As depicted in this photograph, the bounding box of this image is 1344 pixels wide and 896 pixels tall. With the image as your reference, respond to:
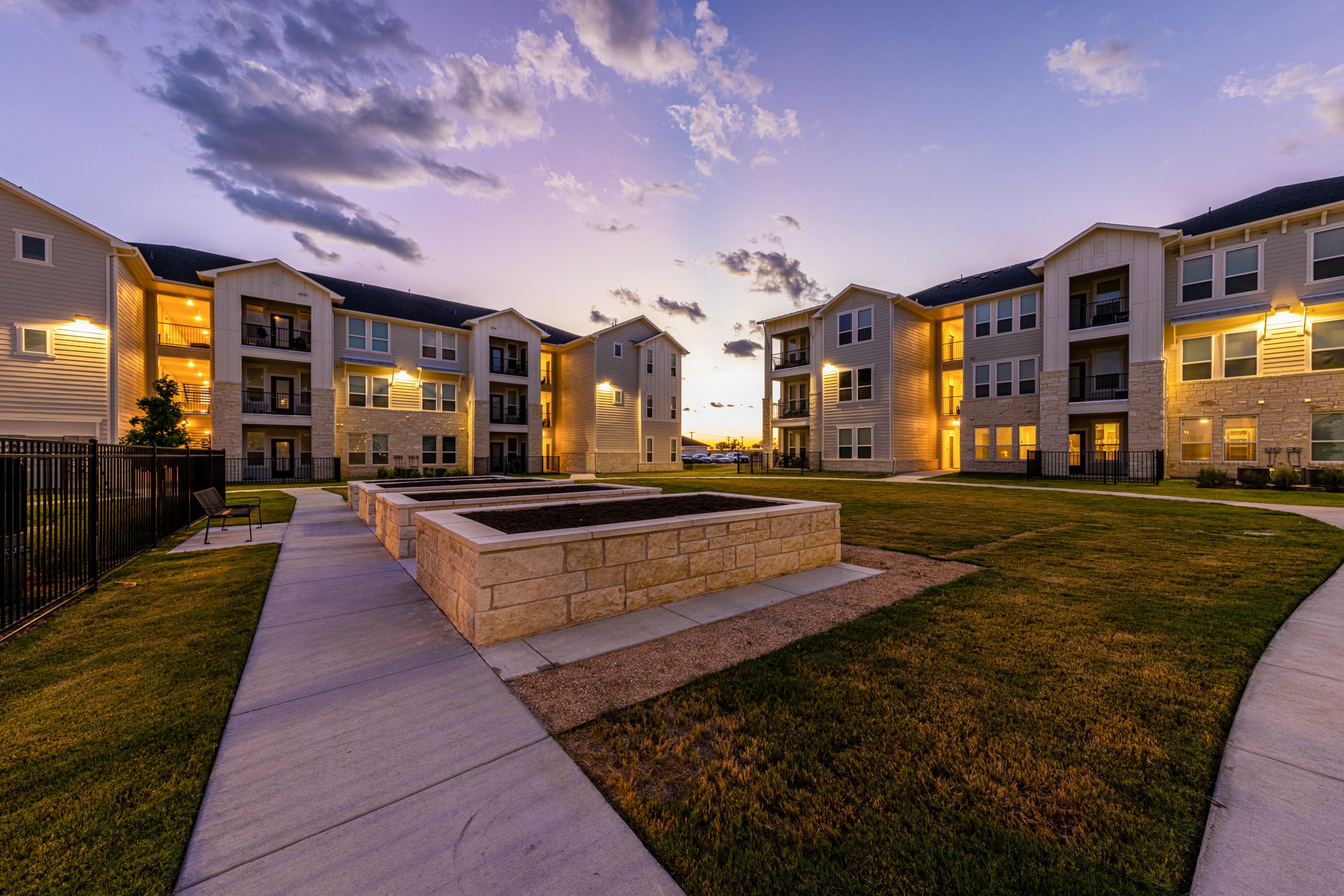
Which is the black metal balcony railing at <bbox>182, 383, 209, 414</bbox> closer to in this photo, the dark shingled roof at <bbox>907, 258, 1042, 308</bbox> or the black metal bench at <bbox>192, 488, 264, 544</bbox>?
the black metal bench at <bbox>192, 488, 264, 544</bbox>

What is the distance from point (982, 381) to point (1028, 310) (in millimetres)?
3718

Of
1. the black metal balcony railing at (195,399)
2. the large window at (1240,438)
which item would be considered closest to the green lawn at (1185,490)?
the large window at (1240,438)

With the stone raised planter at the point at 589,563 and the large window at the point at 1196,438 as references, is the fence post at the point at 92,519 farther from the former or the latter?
the large window at the point at 1196,438

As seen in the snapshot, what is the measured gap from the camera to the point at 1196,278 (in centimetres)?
1962

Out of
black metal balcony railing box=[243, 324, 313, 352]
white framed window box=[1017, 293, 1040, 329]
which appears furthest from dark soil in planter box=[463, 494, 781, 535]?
black metal balcony railing box=[243, 324, 313, 352]

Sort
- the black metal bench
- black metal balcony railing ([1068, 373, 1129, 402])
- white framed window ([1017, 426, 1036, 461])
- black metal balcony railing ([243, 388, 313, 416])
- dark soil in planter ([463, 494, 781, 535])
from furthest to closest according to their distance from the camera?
black metal balcony railing ([243, 388, 313, 416]), white framed window ([1017, 426, 1036, 461]), black metal balcony railing ([1068, 373, 1129, 402]), the black metal bench, dark soil in planter ([463, 494, 781, 535])

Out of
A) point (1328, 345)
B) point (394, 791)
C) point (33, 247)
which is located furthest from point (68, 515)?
point (1328, 345)

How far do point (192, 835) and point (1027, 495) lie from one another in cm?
1834

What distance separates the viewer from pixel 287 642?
13.6 feet

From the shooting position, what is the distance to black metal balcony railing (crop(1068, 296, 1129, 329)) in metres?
20.7

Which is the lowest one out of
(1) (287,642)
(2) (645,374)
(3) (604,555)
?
(1) (287,642)

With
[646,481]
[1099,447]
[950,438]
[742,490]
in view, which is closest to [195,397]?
[646,481]

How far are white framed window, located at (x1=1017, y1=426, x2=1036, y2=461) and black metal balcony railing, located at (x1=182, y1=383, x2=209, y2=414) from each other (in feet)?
128

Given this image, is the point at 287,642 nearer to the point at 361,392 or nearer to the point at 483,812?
the point at 483,812
